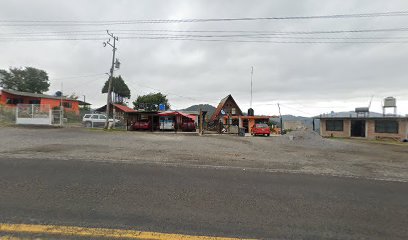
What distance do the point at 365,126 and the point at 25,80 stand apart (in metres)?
75.9

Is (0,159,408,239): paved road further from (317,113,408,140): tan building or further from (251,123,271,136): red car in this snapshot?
(317,113,408,140): tan building

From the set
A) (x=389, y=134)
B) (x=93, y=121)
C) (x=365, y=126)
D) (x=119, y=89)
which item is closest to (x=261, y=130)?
(x=365, y=126)

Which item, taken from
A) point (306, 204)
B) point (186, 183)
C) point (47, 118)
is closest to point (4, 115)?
point (47, 118)

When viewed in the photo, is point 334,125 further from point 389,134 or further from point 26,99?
point 26,99

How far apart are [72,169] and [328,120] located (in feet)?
148

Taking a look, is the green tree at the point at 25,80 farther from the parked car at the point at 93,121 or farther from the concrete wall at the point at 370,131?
the concrete wall at the point at 370,131

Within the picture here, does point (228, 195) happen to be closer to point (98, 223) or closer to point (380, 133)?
point (98, 223)

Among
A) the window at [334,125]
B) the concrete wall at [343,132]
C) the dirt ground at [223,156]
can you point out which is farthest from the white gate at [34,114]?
the window at [334,125]

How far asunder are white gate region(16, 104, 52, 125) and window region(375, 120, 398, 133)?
4232 cm

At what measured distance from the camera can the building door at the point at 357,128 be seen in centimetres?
4328

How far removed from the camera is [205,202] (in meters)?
5.07

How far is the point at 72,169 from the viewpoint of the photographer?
7375 mm

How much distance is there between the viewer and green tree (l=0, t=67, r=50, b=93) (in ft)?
235

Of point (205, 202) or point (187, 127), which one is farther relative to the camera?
point (187, 127)
